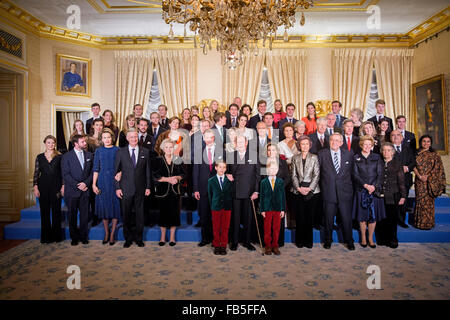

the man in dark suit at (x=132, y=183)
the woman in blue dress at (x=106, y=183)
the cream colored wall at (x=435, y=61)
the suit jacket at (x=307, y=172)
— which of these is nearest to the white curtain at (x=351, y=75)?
the cream colored wall at (x=435, y=61)

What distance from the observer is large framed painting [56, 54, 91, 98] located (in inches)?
293

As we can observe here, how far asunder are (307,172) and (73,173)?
3.48 metres

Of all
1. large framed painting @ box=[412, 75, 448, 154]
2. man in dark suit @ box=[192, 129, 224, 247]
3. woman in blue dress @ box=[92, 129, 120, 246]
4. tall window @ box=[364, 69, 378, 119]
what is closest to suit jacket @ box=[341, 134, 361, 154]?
man in dark suit @ box=[192, 129, 224, 247]

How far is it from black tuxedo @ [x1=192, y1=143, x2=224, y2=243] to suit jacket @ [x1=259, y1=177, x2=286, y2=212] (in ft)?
2.48

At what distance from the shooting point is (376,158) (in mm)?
4254

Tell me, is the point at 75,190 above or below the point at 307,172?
below

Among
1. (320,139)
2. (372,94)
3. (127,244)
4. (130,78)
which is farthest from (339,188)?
(130,78)

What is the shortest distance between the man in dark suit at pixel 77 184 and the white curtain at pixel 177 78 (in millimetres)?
3869

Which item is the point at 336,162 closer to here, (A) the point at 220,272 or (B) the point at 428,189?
(B) the point at 428,189

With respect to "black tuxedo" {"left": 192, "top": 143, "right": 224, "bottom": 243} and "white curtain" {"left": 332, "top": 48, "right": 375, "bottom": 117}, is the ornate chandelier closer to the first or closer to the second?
"black tuxedo" {"left": 192, "top": 143, "right": 224, "bottom": 243}

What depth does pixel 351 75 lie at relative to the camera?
26.3 ft
